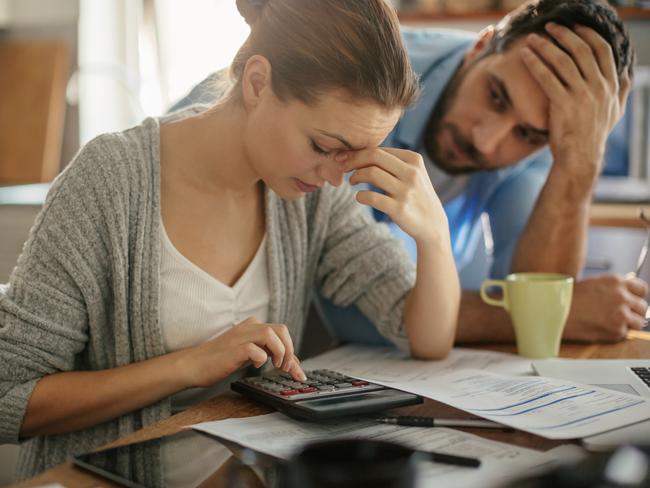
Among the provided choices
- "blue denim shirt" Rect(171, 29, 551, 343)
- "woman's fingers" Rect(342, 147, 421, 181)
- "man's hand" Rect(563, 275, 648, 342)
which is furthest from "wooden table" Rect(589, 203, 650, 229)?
"woman's fingers" Rect(342, 147, 421, 181)

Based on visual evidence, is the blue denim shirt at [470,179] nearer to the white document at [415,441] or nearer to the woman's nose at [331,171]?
the woman's nose at [331,171]

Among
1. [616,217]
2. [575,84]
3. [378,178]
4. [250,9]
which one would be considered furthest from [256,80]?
[616,217]

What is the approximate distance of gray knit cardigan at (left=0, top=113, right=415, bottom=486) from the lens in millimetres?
958

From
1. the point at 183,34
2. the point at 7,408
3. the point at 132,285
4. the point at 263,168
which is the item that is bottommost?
the point at 7,408

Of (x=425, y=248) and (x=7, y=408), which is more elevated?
(x=425, y=248)

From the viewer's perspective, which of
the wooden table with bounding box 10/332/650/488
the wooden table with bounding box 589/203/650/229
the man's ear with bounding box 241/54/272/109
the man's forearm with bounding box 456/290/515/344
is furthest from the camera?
the wooden table with bounding box 589/203/650/229

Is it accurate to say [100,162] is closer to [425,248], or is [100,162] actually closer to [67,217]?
[67,217]

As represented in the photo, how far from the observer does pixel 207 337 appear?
3.67ft

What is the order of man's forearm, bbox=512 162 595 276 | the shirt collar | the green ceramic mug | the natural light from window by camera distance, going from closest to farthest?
the green ceramic mug → man's forearm, bbox=512 162 595 276 → the shirt collar → the natural light from window

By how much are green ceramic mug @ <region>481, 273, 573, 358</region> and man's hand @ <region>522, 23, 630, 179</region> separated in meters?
0.38

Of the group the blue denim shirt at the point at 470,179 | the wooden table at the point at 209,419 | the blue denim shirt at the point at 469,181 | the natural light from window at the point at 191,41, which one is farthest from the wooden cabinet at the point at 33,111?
the wooden table at the point at 209,419

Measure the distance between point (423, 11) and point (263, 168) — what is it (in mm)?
2169

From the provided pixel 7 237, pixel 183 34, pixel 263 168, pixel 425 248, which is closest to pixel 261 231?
pixel 263 168

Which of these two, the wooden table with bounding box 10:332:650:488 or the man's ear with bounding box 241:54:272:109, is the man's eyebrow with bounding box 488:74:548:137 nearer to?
the man's ear with bounding box 241:54:272:109
